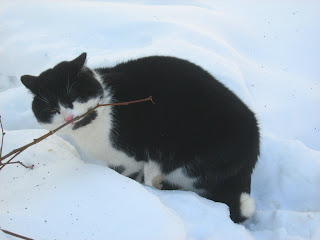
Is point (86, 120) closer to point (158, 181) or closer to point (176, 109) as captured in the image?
point (176, 109)

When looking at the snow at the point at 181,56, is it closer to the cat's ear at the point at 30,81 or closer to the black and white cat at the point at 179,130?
the black and white cat at the point at 179,130

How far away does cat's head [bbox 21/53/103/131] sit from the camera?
1.59 meters

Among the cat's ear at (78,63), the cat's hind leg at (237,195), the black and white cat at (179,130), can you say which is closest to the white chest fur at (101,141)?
the black and white cat at (179,130)

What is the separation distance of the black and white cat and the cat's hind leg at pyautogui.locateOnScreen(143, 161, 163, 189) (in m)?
0.03

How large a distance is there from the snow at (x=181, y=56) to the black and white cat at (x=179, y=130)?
0.18 meters

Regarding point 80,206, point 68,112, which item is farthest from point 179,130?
point 80,206

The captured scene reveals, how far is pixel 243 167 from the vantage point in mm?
1869

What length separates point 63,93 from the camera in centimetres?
159

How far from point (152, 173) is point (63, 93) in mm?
834

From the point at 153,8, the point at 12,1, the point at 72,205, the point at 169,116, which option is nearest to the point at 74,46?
the point at 153,8

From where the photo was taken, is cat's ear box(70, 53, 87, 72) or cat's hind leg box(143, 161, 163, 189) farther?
cat's hind leg box(143, 161, 163, 189)

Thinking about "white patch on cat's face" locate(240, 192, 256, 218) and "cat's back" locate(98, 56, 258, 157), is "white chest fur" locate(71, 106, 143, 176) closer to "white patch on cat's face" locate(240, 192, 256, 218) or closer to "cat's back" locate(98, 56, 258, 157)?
"cat's back" locate(98, 56, 258, 157)

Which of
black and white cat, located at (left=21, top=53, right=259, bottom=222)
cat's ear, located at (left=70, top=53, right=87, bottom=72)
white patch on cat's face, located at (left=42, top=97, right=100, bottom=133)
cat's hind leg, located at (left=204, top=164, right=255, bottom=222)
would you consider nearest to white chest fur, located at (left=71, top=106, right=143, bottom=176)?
black and white cat, located at (left=21, top=53, right=259, bottom=222)

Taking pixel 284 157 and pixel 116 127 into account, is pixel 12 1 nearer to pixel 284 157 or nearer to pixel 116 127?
pixel 116 127
